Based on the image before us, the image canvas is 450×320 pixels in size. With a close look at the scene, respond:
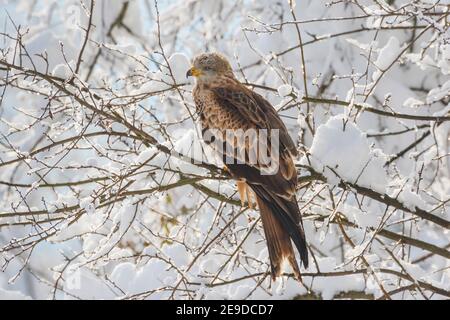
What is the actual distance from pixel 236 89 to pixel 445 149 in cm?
137

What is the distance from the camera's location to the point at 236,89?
4.83 m

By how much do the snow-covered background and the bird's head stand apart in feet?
0.55

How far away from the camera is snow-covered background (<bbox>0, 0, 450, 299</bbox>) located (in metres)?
4.04

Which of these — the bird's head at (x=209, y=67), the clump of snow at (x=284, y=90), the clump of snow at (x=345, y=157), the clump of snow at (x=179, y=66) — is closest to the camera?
the clump of snow at (x=345, y=157)

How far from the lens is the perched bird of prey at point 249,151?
160 inches

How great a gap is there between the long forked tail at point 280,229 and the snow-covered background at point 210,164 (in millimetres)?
137

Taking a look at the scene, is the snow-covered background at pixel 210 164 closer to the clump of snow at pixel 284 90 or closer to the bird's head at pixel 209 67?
the clump of snow at pixel 284 90

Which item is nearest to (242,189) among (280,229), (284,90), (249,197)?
(249,197)

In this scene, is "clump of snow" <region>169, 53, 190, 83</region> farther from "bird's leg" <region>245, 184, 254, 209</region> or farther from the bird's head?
"bird's leg" <region>245, 184, 254, 209</region>

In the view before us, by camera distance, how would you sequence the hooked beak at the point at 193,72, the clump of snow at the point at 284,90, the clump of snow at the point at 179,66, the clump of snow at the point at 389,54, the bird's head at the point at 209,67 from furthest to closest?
1. the bird's head at the point at 209,67
2. the hooked beak at the point at 193,72
3. the clump of snow at the point at 179,66
4. the clump of snow at the point at 389,54
5. the clump of snow at the point at 284,90

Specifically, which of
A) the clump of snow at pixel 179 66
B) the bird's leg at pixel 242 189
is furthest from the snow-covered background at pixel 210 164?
the bird's leg at pixel 242 189

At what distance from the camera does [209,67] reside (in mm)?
5105

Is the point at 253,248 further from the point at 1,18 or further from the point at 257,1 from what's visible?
the point at 1,18

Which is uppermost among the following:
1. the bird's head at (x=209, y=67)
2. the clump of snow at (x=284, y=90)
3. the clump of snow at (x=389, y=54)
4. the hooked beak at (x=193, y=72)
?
the bird's head at (x=209, y=67)
